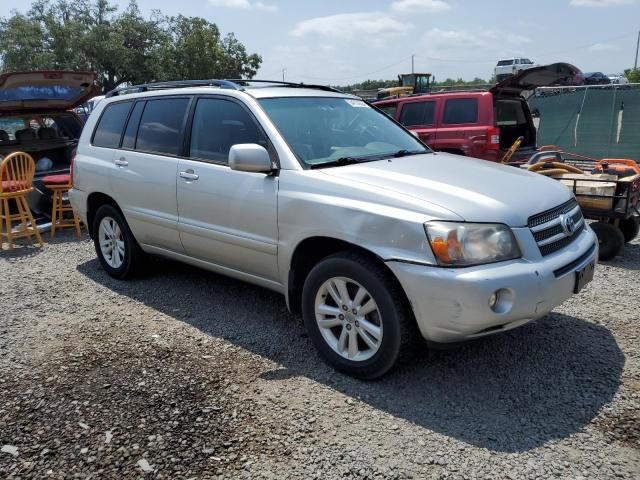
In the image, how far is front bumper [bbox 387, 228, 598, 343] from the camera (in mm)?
2865

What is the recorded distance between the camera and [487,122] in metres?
8.47

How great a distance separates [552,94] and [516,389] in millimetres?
13016

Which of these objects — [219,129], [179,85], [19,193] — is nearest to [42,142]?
[19,193]

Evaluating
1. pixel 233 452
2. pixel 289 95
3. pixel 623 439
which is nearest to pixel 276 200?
pixel 289 95

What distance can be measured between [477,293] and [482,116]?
6296 mm

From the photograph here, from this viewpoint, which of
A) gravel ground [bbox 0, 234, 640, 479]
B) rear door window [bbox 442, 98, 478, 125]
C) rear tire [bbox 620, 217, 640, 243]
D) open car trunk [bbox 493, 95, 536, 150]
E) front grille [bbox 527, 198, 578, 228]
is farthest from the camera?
open car trunk [bbox 493, 95, 536, 150]

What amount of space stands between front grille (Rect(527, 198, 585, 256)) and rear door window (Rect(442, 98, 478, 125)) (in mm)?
5380

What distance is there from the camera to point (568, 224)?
3.46m

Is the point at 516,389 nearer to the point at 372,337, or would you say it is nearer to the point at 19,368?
the point at 372,337

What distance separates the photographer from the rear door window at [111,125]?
5195 millimetres

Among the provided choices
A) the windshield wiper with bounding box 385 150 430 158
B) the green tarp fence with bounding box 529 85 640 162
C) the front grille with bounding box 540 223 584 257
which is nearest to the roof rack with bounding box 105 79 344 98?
the windshield wiper with bounding box 385 150 430 158

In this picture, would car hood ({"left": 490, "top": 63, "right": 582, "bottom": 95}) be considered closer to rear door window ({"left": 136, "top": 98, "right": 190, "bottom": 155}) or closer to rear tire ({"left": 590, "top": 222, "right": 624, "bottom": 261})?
rear tire ({"left": 590, "top": 222, "right": 624, "bottom": 261})

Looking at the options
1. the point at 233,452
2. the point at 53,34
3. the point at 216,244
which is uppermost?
the point at 53,34

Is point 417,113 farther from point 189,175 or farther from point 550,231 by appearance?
point 550,231
